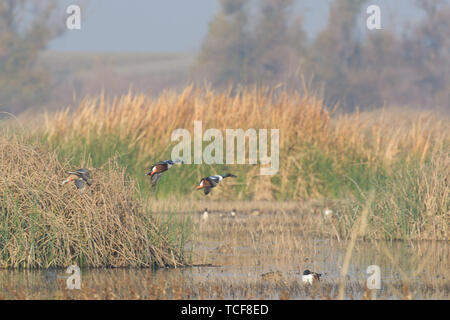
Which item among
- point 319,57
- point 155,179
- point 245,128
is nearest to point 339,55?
point 319,57

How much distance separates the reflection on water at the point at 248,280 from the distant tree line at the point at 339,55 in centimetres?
4887

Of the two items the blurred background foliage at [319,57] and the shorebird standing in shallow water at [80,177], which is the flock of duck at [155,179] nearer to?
the shorebird standing in shallow water at [80,177]

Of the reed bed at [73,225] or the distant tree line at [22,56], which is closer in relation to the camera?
the reed bed at [73,225]

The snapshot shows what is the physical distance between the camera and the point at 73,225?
33.6 feet

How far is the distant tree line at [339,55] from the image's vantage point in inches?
2425

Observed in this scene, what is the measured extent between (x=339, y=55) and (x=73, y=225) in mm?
55554

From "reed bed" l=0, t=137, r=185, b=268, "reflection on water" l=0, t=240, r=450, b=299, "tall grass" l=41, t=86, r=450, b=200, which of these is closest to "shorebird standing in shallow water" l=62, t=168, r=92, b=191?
"reed bed" l=0, t=137, r=185, b=268

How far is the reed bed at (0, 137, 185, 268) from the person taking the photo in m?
10.1

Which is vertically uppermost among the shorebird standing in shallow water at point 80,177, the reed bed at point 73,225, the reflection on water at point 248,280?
the shorebird standing in shallow water at point 80,177

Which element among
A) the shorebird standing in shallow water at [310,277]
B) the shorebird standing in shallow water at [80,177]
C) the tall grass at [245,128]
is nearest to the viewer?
the shorebird standing in shallow water at [310,277]

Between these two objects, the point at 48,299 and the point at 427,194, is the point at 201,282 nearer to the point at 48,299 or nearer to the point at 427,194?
the point at 48,299

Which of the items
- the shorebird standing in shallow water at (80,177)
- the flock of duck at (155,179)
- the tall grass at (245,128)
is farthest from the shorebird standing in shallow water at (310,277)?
the tall grass at (245,128)

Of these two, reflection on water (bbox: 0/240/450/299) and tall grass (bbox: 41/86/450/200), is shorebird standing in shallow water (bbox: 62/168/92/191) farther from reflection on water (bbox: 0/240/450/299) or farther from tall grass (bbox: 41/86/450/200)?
tall grass (bbox: 41/86/450/200)

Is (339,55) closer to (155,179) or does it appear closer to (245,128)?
(245,128)
